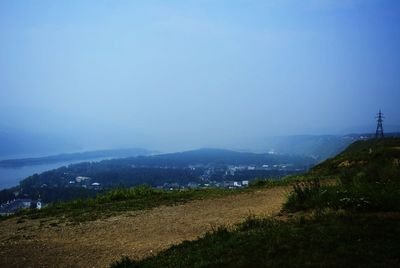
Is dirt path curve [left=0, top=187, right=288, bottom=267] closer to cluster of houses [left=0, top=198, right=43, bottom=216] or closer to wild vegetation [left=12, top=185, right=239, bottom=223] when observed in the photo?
wild vegetation [left=12, top=185, right=239, bottom=223]

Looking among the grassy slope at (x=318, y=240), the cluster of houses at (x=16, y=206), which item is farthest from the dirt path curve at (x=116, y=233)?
the cluster of houses at (x=16, y=206)

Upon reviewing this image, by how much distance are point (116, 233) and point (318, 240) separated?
21.9 ft

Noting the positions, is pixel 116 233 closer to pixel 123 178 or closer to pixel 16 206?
pixel 16 206

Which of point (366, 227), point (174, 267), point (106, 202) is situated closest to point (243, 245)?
point (174, 267)

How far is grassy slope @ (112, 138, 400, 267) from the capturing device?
24.5 feet

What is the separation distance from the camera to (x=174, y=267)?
855 cm

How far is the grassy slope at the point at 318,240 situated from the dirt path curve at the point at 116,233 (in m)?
1.68

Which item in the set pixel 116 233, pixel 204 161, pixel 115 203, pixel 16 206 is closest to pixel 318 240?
pixel 116 233

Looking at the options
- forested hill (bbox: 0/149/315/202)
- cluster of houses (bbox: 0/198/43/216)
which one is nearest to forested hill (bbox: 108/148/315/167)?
forested hill (bbox: 0/149/315/202)

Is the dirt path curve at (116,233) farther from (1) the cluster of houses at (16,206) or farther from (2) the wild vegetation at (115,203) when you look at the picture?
(1) the cluster of houses at (16,206)

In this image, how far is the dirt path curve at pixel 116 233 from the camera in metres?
11.0

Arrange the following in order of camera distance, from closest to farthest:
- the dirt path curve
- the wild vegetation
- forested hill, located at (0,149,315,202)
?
the dirt path curve
the wild vegetation
forested hill, located at (0,149,315,202)

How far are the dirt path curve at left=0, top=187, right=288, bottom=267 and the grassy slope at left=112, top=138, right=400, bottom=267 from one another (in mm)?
1678

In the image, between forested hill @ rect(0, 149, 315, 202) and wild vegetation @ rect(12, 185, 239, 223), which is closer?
wild vegetation @ rect(12, 185, 239, 223)
